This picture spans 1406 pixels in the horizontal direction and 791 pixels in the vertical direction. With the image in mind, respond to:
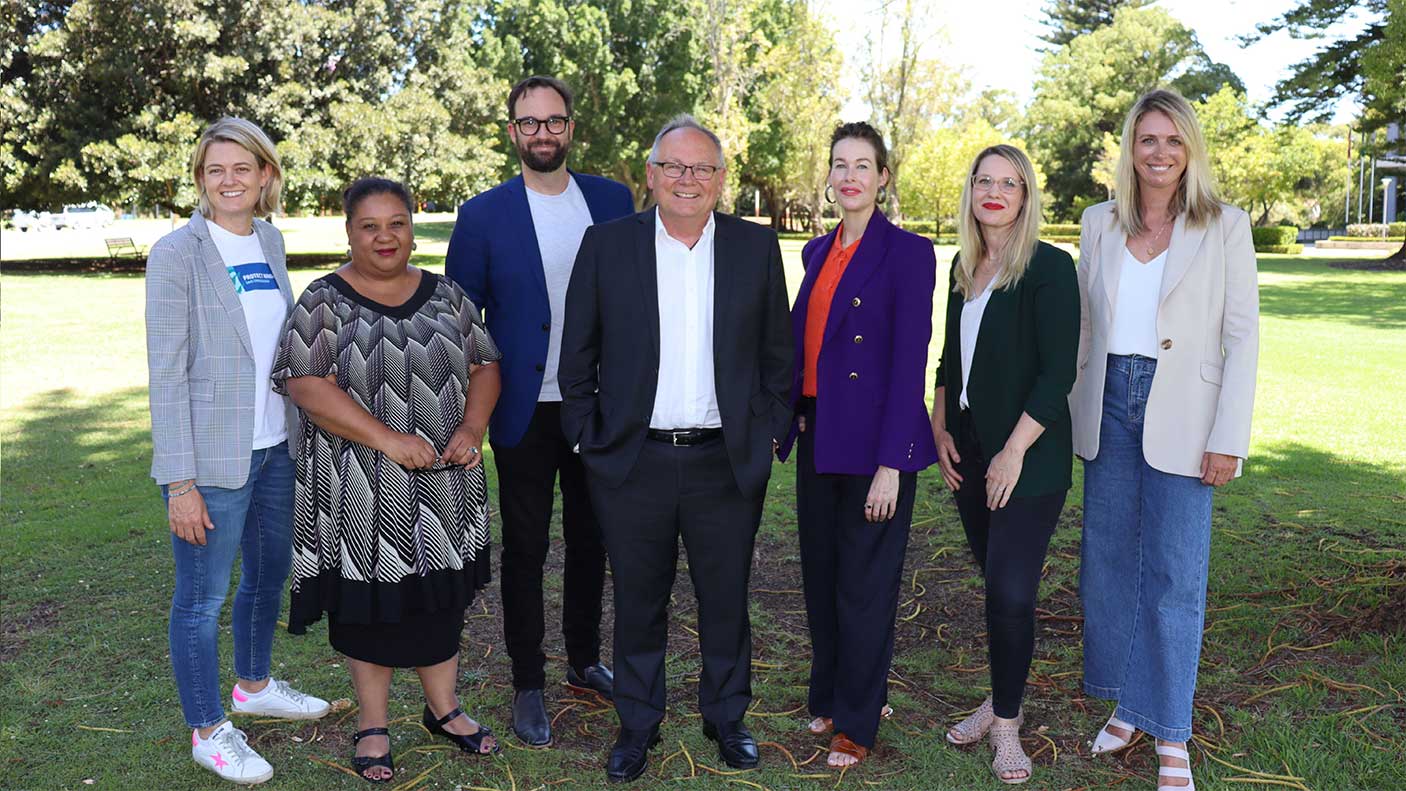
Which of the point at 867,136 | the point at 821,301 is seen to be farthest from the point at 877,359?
the point at 867,136

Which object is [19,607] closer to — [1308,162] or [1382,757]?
[1382,757]

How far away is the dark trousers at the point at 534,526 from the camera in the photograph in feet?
12.5

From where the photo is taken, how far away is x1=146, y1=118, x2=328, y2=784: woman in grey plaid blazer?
330cm

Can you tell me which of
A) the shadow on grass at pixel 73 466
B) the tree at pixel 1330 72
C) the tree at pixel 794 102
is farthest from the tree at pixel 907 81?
the shadow on grass at pixel 73 466

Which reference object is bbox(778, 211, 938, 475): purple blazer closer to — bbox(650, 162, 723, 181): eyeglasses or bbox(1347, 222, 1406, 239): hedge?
bbox(650, 162, 723, 181): eyeglasses

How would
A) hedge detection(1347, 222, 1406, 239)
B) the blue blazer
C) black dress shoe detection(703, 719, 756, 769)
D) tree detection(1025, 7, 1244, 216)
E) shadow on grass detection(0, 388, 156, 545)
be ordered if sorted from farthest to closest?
tree detection(1025, 7, 1244, 216) → hedge detection(1347, 222, 1406, 239) → shadow on grass detection(0, 388, 156, 545) → the blue blazer → black dress shoe detection(703, 719, 756, 769)

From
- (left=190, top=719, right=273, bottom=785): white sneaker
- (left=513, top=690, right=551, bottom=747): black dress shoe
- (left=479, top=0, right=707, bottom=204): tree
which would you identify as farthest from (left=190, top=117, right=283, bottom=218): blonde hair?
(left=479, top=0, right=707, bottom=204): tree

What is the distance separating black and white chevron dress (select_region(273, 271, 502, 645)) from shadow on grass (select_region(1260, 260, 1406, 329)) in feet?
53.1

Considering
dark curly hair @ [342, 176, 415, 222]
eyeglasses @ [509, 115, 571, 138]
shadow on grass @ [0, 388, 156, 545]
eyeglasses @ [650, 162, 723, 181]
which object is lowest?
shadow on grass @ [0, 388, 156, 545]

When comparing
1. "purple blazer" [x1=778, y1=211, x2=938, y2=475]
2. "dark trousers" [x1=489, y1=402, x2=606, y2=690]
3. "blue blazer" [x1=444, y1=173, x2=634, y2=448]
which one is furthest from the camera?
"dark trousers" [x1=489, y1=402, x2=606, y2=690]

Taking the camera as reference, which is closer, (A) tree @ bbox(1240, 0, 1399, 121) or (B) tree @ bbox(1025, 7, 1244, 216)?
(A) tree @ bbox(1240, 0, 1399, 121)

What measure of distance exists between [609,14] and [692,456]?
127 feet

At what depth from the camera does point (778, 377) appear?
341 centimetres

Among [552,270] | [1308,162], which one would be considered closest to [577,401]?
[552,270]
